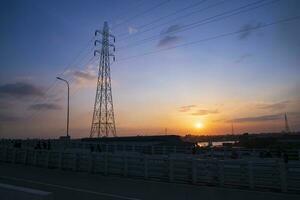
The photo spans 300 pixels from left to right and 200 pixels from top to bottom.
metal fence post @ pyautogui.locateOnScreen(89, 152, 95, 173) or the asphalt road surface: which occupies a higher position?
metal fence post @ pyautogui.locateOnScreen(89, 152, 95, 173)

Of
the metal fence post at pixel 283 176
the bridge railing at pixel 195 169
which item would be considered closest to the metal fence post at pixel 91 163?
the bridge railing at pixel 195 169

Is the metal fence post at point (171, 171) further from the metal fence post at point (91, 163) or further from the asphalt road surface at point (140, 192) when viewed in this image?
the metal fence post at point (91, 163)

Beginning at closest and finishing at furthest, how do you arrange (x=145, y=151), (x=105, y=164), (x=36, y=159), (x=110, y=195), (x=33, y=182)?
1. (x=110, y=195)
2. (x=33, y=182)
3. (x=105, y=164)
4. (x=36, y=159)
5. (x=145, y=151)

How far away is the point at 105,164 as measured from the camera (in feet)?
79.7

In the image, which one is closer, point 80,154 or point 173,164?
point 173,164

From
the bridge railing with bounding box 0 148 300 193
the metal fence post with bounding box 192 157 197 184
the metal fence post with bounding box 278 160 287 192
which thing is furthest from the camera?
the metal fence post with bounding box 192 157 197 184

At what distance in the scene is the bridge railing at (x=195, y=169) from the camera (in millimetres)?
16797

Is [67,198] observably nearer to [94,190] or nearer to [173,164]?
[94,190]

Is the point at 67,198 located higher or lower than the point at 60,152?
lower

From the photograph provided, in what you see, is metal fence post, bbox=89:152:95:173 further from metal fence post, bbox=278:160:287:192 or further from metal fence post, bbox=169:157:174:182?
metal fence post, bbox=278:160:287:192

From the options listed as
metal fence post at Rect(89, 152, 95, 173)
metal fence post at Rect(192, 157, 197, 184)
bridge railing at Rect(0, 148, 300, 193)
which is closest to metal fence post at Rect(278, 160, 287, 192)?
bridge railing at Rect(0, 148, 300, 193)

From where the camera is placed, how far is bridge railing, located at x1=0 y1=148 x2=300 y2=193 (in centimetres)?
1680

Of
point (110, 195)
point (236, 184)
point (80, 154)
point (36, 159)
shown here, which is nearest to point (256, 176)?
point (236, 184)

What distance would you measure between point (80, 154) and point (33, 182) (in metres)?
7.35
